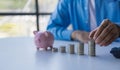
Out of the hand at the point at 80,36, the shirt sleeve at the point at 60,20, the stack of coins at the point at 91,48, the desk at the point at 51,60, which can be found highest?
the shirt sleeve at the point at 60,20

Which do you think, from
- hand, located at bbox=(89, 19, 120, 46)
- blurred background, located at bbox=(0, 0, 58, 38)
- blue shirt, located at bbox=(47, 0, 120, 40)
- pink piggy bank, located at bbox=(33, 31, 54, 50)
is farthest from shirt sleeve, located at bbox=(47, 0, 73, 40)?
blurred background, located at bbox=(0, 0, 58, 38)

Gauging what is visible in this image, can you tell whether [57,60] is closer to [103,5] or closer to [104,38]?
[104,38]

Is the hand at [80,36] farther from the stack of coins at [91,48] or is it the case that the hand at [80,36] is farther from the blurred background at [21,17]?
the blurred background at [21,17]

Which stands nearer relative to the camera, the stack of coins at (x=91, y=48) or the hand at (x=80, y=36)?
the stack of coins at (x=91, y=48)

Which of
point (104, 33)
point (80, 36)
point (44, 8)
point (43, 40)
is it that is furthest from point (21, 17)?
point (104, 33)

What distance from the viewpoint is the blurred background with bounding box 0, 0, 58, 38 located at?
2.29 metres

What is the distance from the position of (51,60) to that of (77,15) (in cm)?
69

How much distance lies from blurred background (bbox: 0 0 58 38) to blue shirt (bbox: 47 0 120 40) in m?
0.74

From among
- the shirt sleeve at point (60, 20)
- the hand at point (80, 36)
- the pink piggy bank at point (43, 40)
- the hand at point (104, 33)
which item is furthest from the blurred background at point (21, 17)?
the hand at point (104, 33)

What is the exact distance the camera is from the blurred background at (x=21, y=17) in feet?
7.52

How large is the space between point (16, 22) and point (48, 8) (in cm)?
31

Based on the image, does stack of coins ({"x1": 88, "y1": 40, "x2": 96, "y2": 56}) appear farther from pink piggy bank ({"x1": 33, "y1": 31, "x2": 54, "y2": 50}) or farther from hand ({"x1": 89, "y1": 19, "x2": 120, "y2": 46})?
pink piggy bank ({"x1": 33, "y1": 31, "x2": 54, "y2": 50})

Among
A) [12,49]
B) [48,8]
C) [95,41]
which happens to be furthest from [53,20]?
[48,8]

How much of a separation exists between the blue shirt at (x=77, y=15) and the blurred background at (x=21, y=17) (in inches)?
29.1
